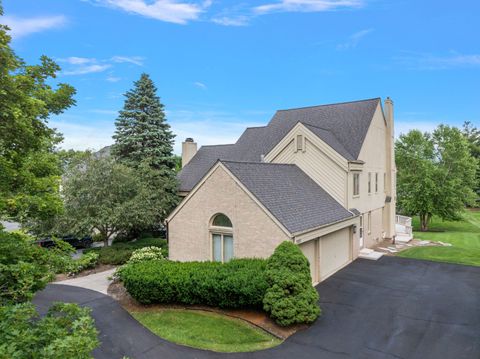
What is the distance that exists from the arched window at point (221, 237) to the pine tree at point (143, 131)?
11.4 metres

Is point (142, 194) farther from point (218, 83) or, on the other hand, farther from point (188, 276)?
point (218, 83)

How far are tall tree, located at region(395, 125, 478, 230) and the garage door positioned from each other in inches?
958

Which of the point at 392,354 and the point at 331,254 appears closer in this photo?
the point at 392,354

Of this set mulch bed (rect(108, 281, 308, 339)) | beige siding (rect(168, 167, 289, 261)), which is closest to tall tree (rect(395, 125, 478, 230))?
beige siding (rect(168, 167, 289, 261))

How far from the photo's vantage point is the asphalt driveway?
892 centimetres

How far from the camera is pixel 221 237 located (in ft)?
47.1

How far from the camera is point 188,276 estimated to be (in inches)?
456

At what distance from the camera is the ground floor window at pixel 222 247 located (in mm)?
14188

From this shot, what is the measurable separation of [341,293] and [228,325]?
5526mm

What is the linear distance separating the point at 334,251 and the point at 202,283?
321 inches

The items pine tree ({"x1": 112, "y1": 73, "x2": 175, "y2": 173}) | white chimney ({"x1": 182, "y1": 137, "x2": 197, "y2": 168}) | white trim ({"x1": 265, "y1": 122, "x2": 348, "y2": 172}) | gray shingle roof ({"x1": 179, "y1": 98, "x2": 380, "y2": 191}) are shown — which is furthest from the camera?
white chimney ({"x1": 182, "y1": 137, "x2": 197, "y2": 168})

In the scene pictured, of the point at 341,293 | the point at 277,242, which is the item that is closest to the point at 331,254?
the point at 341,293

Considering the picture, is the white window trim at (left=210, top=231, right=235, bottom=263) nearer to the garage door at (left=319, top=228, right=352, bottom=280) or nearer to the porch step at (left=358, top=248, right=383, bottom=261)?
the garage door at (left=319, top=228, right=352, bottom=280)

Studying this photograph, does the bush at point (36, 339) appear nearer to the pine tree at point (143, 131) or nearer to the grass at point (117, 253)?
the grass at point (117, 253)
